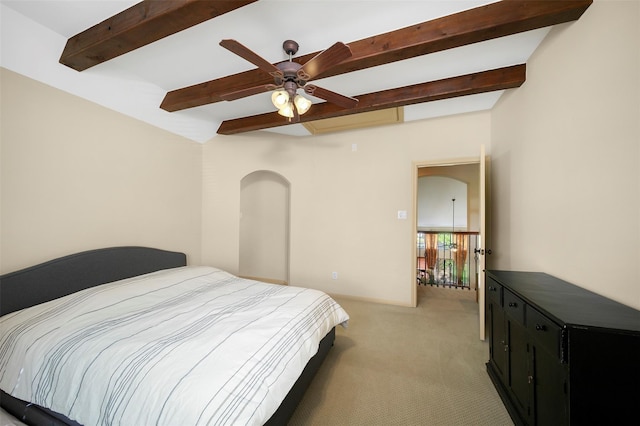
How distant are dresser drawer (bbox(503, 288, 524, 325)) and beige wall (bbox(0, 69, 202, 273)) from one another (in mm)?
3397

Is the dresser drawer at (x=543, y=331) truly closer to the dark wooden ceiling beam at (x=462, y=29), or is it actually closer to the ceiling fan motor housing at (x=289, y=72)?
the dark wooden ceiling beam at (x=462, y=29)

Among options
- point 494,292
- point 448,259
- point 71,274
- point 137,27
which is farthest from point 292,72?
point 448,259

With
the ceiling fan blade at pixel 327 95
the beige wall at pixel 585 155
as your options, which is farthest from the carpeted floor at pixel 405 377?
the ceiling fan blade at pixel 327 95

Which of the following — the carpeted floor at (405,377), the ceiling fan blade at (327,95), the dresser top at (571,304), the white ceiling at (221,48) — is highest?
the white ceiling at (221,48)

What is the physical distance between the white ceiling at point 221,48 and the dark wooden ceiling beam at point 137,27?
84mm

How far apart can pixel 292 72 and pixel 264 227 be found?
343 cm

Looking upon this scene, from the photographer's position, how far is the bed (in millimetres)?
1010

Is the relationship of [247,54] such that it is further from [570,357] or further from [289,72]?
[570,357]

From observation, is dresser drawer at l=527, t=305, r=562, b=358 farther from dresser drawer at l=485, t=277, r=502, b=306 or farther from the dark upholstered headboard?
the dark upholstered headboard

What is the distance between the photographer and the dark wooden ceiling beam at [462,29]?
143 cm

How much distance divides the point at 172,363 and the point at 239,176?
3.12 m

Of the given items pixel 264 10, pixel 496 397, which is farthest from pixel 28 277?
pixel 496 397

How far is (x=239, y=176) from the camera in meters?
3.87

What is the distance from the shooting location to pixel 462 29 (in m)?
1.57
